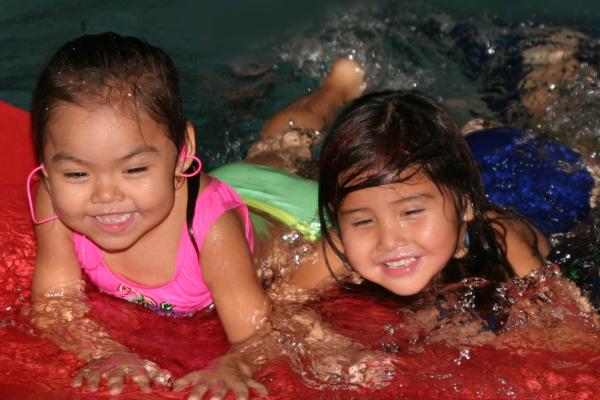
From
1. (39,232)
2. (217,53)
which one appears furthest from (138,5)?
(39,232)

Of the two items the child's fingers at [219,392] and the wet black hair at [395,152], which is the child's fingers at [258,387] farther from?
the wet black hair at [395,152]

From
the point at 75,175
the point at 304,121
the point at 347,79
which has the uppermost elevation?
the point at 75,175

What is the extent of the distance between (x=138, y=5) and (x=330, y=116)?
66.7 inches

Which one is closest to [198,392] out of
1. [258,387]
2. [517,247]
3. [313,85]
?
[258,387]

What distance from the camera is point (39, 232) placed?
2.72m

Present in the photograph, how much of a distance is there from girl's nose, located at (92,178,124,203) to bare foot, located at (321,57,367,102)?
185cm

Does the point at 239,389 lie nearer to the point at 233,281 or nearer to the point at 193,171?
the point at 233,281

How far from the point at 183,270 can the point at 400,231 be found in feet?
2.12

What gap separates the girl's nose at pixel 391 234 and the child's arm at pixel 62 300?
72 centimetres

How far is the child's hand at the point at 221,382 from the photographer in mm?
2289

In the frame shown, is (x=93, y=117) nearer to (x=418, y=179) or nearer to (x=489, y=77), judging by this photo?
(x=418, y=179)

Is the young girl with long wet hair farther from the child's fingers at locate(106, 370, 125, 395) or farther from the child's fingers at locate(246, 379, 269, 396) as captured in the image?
the child's fingers at locate(106, 370, 125, 395)

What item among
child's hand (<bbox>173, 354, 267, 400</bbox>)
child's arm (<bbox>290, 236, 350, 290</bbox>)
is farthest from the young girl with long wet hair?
child's hand (<bbox>173, 354, 267, 400</bbox>)

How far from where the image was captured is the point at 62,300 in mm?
2727
